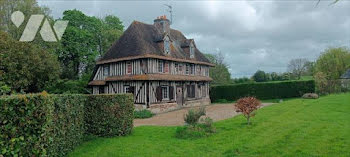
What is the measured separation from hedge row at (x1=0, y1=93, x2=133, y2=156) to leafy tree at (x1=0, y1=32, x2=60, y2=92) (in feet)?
32.0

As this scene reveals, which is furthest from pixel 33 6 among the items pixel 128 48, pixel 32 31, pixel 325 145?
pixel 325 145

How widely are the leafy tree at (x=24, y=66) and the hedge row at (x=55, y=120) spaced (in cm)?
974

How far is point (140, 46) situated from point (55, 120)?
14.6 meters

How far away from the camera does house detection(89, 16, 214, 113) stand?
1947 cm

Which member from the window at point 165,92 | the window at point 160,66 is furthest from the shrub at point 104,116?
the window at point 165,92

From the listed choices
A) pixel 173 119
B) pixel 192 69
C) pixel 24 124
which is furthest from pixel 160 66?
pixel 24 124

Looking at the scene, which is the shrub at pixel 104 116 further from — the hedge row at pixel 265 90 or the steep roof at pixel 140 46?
the hedge row at pixel 265 90

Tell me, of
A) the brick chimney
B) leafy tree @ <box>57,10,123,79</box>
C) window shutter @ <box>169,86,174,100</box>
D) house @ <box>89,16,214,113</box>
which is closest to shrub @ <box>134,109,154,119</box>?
house @ <box>89,16,214,113</box>

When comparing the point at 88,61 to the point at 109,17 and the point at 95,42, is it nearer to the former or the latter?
the point at 95,42

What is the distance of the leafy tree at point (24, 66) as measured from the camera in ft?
53.8

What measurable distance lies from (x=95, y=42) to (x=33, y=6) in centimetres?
797

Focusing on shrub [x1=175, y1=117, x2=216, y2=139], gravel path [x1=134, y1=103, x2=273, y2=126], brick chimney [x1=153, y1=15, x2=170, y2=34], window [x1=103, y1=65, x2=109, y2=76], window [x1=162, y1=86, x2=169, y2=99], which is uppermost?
brick chimney [x1=153, y1=15, x2=170, y2=34]

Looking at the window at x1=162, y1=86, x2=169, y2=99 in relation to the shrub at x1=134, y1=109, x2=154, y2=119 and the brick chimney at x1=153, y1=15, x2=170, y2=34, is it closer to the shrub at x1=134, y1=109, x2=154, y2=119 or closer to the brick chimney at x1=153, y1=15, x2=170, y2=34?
the shrub at x1=134, y1=109, x2=154, y2=119

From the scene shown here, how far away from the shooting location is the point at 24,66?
17.6 metres
